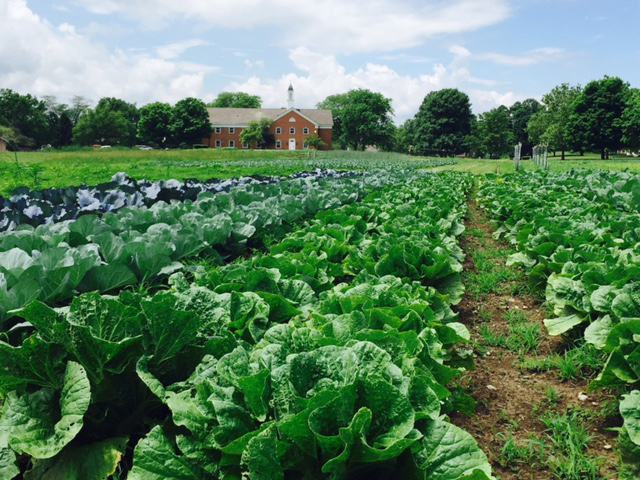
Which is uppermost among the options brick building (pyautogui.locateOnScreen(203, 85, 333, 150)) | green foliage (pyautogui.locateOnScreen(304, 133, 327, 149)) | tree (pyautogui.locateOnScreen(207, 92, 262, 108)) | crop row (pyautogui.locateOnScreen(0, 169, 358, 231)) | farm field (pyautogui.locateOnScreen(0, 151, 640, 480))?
tree (pyautogui.locateOnScreen(207, 92, 262, 108))

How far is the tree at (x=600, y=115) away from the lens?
5481 cm

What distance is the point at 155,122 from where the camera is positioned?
71.2 metres

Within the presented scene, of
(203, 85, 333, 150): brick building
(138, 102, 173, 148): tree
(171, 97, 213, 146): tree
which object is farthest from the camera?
(138, 102, 173, 148): tree

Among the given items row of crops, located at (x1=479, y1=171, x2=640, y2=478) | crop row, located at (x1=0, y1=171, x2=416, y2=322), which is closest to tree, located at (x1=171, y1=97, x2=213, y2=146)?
crop row, located at (x1=0, y1=171, x2=416, y2=322)

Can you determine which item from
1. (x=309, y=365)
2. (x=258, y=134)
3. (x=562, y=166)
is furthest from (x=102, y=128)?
(x=309, y=365)

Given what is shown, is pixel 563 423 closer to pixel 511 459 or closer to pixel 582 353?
pixel 511 459

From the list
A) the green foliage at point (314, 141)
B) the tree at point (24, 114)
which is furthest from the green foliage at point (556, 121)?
the tree at point (24, 114)

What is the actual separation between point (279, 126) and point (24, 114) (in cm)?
4322

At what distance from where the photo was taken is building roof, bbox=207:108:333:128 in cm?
7262

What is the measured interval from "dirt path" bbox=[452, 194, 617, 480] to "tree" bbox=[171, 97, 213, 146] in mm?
69902

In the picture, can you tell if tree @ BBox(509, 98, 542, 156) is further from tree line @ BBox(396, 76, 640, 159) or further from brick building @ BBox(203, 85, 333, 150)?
brick building @ BBox(203, 85, 333, 150)

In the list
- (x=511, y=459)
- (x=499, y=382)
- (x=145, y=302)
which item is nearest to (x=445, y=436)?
(x=511, y=459)

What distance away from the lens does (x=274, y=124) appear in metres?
69.2

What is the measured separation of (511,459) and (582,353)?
4.86 ft
